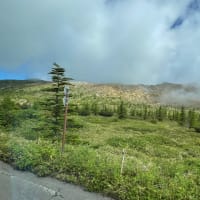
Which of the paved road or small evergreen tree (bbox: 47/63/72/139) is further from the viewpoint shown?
small evergreen tree (bbox: 47/63/72/139)

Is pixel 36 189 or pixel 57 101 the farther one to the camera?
pixel 57 101

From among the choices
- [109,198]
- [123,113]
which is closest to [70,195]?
[109,198]

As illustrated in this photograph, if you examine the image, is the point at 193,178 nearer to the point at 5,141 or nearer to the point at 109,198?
the point at 109,198

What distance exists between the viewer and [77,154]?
10.9m

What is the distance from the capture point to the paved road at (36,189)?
8523 millimetres

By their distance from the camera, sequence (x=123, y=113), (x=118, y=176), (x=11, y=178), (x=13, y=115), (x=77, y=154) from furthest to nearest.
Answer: (x=123, y=113), (x=13, y=115), (x=77, y=154), (x=11, y=178), (x=118, y=176)

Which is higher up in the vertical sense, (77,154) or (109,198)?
A: (77,154)

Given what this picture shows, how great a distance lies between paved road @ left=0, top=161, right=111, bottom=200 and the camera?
852cm

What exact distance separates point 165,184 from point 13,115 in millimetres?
32910

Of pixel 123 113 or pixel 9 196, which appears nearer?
pixel 9 196

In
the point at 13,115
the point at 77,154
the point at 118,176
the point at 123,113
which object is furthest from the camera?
the point at 123,113

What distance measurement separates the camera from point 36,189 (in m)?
9.02

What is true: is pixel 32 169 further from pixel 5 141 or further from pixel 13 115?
pixel 13 115

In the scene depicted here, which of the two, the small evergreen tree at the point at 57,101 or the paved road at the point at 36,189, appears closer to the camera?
the paved road at the point at 36,189
